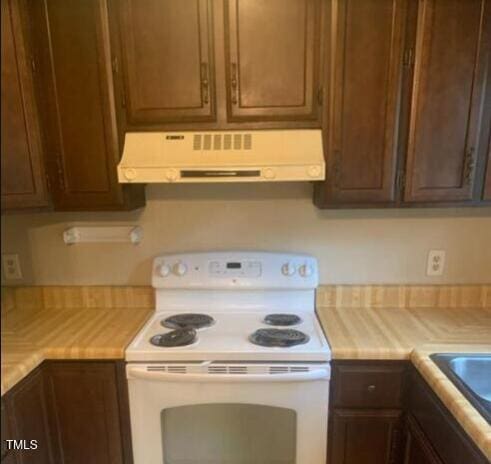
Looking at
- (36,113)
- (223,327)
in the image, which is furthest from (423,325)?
(36,113)

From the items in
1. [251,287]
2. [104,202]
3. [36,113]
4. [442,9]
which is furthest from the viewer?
[251,287]

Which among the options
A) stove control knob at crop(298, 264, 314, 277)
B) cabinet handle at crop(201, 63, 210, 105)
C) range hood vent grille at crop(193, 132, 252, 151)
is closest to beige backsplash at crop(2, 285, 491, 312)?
stove control knob at crop(298, 264, 314, 277)

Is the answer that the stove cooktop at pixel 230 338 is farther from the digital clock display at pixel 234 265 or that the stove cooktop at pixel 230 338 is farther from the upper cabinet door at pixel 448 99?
the upper cabinet door at pixel 448 99

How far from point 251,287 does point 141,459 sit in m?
0.81

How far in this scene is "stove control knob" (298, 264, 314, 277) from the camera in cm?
170

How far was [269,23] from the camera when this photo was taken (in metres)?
1.35

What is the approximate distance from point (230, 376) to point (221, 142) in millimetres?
877

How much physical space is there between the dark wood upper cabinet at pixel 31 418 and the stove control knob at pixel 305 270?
113cm

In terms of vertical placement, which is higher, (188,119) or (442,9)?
(442,9)

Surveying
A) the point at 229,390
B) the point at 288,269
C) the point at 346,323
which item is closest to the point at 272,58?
the point at 288,269

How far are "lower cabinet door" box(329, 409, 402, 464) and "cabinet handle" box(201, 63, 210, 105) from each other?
50.9 inches

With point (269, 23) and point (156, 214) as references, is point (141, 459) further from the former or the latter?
point (269, 23)

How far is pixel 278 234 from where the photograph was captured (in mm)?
1779

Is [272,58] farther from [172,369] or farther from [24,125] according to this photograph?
[172,369]
